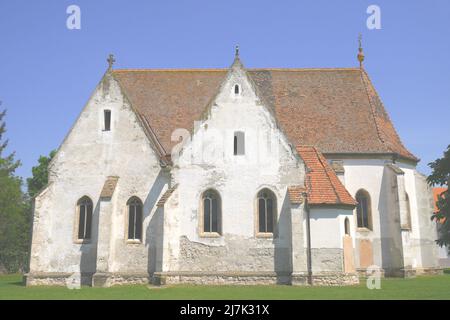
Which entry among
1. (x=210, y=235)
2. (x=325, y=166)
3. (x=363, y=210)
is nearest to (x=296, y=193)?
(x=325, y=166)

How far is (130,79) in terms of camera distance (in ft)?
111

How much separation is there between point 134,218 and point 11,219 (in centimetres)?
3076

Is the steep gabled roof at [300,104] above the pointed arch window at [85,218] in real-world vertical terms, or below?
above

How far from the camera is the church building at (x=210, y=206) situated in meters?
23.6

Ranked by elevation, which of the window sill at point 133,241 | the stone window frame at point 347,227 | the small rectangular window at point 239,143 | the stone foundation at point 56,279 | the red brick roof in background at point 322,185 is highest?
the small rectangular window at point 239,143

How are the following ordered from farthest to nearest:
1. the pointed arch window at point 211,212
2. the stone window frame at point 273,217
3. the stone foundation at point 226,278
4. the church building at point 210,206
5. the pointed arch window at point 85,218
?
1. the pointed arch window at point 85,218
2. the pointed arch window at point 211,212
3. the stone window frame at point 273,217
4. the church building at point 210,206
5. the stone foundation at point 226,278

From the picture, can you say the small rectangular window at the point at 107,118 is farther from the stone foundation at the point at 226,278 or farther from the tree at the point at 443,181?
the tree at the point at 443,181

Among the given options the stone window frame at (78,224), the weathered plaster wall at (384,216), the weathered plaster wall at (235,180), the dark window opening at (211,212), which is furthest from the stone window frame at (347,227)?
the stone window frame at (78,224)

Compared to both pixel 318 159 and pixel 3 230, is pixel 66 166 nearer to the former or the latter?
pixel 318 159

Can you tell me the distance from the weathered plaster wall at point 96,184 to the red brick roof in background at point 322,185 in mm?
7765

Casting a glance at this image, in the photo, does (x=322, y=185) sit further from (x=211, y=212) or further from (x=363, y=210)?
(x=363, y=210)

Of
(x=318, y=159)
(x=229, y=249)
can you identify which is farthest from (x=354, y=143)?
(x=229, y=249)

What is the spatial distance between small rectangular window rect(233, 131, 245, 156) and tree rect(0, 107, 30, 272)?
1363 inches
